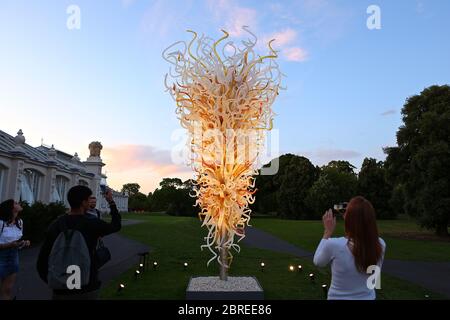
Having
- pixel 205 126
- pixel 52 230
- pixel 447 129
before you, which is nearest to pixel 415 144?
pixel 447 129

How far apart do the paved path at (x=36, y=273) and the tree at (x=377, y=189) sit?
51.2m

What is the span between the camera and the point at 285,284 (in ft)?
31.6

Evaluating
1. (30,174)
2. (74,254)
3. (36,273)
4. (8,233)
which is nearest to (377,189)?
(30,174)

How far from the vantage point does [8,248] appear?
5734 millimetres

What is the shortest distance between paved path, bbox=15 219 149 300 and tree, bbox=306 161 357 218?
123ft

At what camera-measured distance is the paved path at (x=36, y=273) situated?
789cm

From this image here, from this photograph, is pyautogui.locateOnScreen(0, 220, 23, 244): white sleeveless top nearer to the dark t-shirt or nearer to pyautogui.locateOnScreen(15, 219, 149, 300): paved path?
pyautogui.locateOnScreen(15, 219, 149, 300): paved path

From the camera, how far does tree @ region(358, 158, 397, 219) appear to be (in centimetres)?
6031

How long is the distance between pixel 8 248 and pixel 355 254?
534 cm
